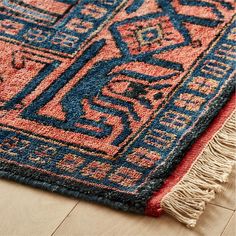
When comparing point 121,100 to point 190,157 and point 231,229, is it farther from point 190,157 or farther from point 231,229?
point 231,229

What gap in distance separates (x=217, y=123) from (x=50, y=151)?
0.38 metres

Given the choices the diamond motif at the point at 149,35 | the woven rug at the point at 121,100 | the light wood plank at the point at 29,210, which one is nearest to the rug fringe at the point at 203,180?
the woven rug at the point at 121,100

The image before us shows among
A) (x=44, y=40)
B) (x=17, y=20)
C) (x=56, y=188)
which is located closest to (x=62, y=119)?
(x=56, y=188)

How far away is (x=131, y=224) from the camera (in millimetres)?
1335

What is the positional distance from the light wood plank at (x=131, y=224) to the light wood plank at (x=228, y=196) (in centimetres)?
1

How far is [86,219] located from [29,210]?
Answer: 4.6 inches

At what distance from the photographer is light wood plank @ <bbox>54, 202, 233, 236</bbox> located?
1318 millimetres

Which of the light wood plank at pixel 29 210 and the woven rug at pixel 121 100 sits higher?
the woven rug at pixel 121 100

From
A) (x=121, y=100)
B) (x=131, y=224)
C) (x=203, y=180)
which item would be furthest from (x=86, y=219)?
(x=121, y=100)

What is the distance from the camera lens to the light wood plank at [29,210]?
1.33 m

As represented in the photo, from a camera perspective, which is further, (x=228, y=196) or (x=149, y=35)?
(x=149, y=35)

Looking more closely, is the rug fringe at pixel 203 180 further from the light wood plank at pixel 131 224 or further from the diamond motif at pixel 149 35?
the diamond motif at pixel 149 35

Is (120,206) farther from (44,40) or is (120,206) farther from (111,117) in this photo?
(44,40)

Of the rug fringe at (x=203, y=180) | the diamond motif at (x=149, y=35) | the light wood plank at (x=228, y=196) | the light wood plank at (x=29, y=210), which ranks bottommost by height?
the light wood plank at (x=29, y=210)
